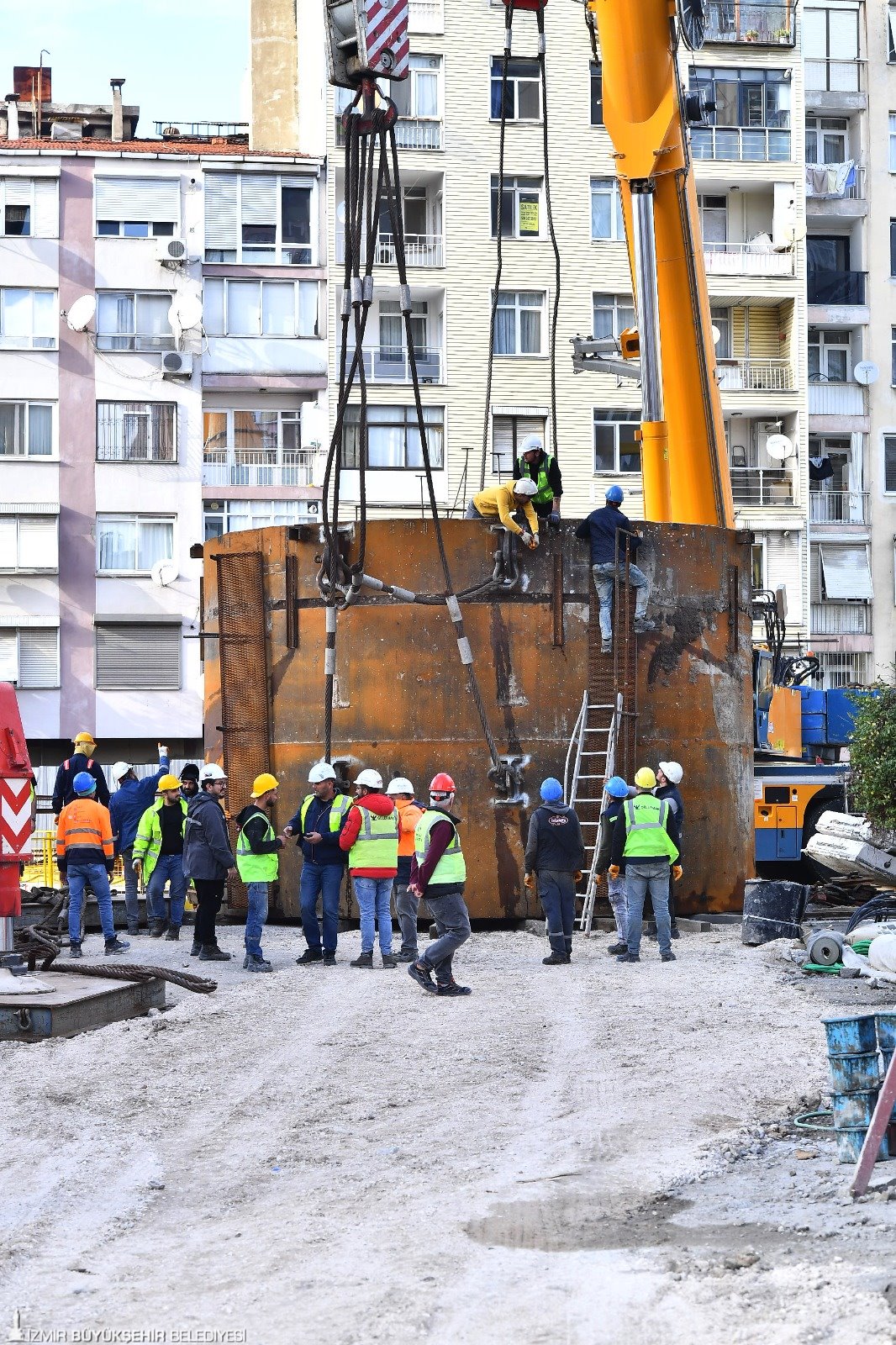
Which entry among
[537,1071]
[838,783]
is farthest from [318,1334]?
[838,783]

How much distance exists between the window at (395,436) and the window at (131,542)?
15.5ft

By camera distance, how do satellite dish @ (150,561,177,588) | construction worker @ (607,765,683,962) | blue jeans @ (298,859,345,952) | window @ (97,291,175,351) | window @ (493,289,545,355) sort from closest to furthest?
blue jeans @ (298,859,345,952), construction worker @ (607,765,683,962), satellite dish @ (150,561,177,588), window @ (97,291,175,351), window @ (493,289,545,355)

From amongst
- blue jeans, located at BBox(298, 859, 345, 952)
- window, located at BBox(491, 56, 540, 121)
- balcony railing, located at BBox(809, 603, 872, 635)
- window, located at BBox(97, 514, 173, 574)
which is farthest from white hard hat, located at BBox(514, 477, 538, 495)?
window, located at BBox(491, 56, 540, 121)

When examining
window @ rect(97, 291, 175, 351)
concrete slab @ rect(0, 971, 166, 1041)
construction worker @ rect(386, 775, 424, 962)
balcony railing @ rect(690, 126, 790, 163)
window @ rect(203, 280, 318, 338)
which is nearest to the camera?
concrete slab @ rect(0, 971, 166, 1041)

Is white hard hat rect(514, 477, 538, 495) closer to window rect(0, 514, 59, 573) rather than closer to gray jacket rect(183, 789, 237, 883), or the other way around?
gray jacket rect(183, 789, 237, 883)

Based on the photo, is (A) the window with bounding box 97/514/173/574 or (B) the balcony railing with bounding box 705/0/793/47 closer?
(A) the window with bounding box 97/514/173/574

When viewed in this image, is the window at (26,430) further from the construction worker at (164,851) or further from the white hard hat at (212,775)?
the white hard hat at (212,775)

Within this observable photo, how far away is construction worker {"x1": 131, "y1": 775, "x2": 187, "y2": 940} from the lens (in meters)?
19.4

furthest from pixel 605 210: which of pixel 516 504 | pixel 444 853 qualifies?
pixel 444 853

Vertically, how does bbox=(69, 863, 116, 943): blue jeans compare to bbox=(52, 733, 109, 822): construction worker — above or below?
below

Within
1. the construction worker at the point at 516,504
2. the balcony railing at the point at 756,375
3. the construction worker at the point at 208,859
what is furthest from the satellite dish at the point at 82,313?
the construction worker at the point at 208,859

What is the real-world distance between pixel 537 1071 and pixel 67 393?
117 ft

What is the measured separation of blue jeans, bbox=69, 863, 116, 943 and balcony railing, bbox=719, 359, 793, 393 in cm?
3269

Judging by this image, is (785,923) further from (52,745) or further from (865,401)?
(865,401)
